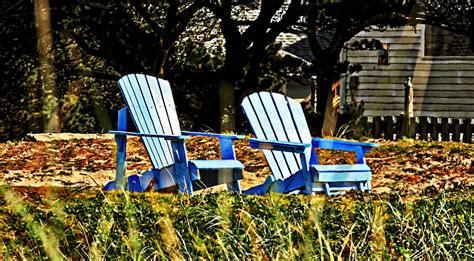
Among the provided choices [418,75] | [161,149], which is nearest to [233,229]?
[161,149]

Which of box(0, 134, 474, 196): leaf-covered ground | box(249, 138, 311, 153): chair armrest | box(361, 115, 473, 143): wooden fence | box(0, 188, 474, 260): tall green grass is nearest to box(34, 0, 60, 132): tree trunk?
box(0, 134, 474, 196): leaf-covered ground

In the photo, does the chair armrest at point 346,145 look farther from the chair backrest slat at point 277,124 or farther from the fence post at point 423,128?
the fence post at point 423,128

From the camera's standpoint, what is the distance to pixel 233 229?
4449mm

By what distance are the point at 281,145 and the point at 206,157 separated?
327 centimetres

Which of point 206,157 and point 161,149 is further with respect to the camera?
point 206,157

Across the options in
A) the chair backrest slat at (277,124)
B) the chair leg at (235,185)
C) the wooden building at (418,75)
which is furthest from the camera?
the wooden building at (418,75)

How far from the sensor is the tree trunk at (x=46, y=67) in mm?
14352

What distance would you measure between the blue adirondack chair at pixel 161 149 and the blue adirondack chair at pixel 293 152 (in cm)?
24

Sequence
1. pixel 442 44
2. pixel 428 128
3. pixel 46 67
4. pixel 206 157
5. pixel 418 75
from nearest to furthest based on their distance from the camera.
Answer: pixel 206 157 < pixel 46 67 < pixel 428 128 < pixel 418 75 < pixel 442 44

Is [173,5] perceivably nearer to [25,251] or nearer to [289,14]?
[289,14]

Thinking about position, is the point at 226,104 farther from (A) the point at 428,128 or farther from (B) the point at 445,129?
(B) the point at 445,129

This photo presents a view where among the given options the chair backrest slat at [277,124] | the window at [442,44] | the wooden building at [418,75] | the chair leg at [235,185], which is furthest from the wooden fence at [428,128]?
the chair leg at [235,185]

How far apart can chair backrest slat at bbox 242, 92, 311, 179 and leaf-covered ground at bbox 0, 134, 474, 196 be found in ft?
2.30

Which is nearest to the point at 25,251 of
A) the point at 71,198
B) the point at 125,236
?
the point at 125,236
